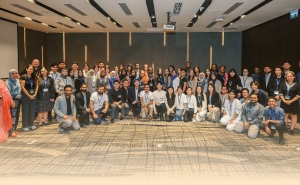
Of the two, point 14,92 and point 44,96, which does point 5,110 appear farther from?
point 44,96

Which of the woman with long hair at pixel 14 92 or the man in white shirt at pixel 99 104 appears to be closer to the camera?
the woman with long hair at pixel 14 92

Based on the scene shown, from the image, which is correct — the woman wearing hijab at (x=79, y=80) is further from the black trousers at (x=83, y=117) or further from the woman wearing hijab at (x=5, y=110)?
the woman wearing hijab at (x=5, y=110)

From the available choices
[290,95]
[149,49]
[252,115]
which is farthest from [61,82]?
[149,49]

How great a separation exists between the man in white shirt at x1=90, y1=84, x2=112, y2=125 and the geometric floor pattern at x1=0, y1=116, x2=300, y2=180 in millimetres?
693

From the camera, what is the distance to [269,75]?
763 centimetres

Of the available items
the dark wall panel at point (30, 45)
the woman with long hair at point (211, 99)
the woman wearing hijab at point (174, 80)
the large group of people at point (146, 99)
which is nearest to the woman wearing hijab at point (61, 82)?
the large group of people at point (146, 99)

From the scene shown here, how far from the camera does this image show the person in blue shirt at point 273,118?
219 inches

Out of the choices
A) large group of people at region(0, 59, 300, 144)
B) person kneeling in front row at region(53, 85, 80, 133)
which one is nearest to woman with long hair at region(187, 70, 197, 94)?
large group of people at region(0, 59, 300, 144)

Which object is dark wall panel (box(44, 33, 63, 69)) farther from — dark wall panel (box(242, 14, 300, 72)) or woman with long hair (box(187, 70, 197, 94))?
dark wall panel (box(242, 14, 300, 72))

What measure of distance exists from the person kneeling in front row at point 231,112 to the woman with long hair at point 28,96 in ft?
13.7

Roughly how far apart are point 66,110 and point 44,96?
0.82 meters

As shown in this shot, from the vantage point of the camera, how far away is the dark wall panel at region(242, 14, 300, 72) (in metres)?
8.33

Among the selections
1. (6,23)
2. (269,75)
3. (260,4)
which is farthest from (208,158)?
(6,23)

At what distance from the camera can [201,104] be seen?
314 inches
